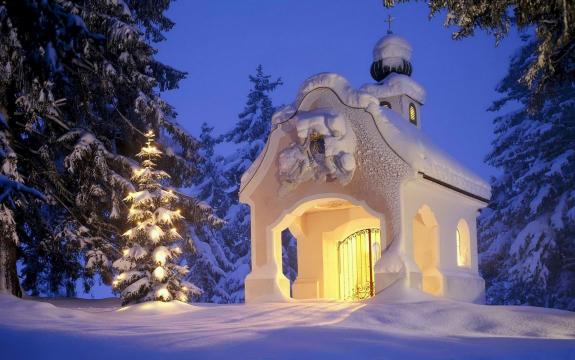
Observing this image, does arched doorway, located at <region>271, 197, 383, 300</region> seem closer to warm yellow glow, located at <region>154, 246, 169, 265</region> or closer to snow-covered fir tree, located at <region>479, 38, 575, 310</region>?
warm yellow glow, located at <region>154, 246, 169, 265</region>

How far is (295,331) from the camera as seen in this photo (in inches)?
387

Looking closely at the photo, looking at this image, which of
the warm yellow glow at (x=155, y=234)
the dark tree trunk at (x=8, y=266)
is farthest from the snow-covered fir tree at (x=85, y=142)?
the warm yellow glow at (x=155, y=234)

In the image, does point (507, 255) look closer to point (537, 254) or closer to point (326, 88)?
point (537, 254)

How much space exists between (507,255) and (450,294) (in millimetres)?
11244

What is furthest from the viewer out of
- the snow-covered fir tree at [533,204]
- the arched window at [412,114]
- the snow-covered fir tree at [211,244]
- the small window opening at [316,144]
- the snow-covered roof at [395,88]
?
the snow-covered fir tree at [211,244]

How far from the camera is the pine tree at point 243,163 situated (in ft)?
98.4

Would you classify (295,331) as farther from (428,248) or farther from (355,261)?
(355,261)

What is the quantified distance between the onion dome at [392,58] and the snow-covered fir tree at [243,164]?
9526mm

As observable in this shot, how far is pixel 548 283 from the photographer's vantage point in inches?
995

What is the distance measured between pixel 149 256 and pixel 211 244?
14869mm

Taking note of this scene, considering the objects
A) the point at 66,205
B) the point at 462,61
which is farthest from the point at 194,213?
the point at 462,61

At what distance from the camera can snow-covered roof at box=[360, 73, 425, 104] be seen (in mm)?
19828

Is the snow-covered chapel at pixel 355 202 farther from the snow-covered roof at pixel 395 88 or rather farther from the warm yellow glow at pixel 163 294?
the warm yellow glow at pixel 163 294

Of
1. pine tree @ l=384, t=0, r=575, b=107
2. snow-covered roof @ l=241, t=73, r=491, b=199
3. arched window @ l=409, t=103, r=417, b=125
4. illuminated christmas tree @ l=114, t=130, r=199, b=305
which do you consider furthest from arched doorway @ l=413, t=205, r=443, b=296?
illuminated christmas tree @ l=114, t=130, r=199, b=305
